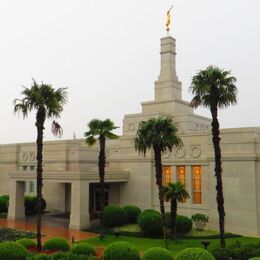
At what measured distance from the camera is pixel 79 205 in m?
32.7

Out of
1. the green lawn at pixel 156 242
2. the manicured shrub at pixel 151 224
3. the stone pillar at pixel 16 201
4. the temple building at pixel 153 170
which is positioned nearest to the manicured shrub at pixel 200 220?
the temple building at pixel 153 170

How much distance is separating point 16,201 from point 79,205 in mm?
9951

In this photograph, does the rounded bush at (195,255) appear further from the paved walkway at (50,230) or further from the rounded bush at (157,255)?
the paved walkway at (50,230)

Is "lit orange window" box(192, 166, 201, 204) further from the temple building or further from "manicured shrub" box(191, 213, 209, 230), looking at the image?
"manicured shrub" box(191, 213, 209, 230)

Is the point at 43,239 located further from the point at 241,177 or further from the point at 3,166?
the point at 3,166

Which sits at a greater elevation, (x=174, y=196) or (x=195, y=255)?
(x=174, y=196)

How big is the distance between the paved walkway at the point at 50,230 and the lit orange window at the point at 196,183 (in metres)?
9.75

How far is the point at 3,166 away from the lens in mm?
50594

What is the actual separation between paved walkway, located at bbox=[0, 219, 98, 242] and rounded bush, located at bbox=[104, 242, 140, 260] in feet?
31.7

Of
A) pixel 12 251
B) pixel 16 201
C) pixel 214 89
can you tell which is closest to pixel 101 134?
pixel 214 89

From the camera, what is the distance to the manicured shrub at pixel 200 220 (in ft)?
102

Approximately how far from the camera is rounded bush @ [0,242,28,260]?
1870cm

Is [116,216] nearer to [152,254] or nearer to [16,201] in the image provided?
[16,201]

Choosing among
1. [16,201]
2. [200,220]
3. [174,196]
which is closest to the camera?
[174,196]
